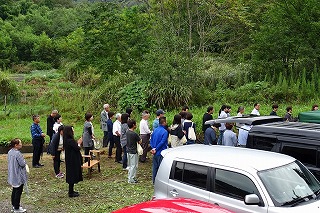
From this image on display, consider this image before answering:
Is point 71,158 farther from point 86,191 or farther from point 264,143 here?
point 264,143

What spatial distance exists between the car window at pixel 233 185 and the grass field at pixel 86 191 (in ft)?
10.1

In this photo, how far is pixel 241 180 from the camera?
21.1 feet

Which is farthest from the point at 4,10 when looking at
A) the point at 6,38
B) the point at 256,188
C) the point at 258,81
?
the point at 256,188

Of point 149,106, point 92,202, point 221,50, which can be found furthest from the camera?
point 221,50

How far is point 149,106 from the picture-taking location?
19.0 m

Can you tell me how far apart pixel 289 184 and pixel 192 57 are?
50.8 ft

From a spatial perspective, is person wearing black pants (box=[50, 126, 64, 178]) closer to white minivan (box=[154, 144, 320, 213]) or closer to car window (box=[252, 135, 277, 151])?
white minivan (box=[154, 144, 320, 213])

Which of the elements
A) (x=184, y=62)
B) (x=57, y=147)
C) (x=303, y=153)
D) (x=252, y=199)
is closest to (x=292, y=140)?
(x=303, y=153)

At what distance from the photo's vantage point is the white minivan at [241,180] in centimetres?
614

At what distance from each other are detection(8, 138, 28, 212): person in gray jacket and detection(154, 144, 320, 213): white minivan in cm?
340

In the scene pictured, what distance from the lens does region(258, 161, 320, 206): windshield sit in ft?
20.3

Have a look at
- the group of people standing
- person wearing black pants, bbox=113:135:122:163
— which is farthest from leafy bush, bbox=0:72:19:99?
person wearing black pants, bbox=113:135:122:163

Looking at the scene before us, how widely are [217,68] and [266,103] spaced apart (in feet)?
15.1

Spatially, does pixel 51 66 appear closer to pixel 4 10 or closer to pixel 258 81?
pixel 4 10
